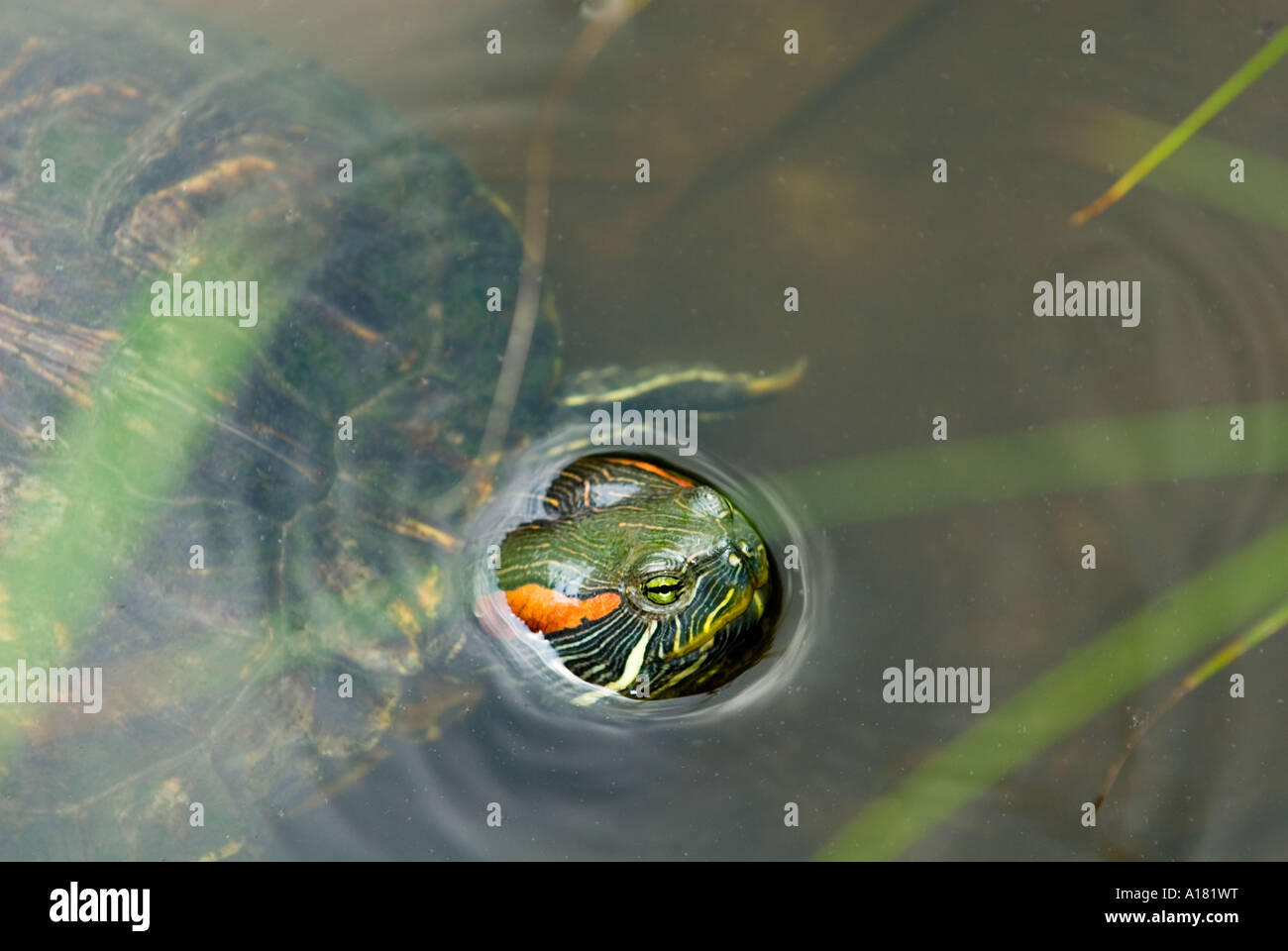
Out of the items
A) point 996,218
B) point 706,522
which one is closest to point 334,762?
point 706,522

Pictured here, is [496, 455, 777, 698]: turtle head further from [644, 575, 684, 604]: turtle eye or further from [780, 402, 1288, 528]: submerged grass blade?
[780, 402, 1288, 528]: submerged grass blade

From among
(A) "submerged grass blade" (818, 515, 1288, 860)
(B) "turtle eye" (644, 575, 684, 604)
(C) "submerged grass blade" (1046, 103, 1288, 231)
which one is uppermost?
(C) "submerged grass blade" (1046, 103, 1288, 231)

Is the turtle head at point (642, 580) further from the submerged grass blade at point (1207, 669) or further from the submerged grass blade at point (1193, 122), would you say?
the submerged grass blade at point (1193, 122)

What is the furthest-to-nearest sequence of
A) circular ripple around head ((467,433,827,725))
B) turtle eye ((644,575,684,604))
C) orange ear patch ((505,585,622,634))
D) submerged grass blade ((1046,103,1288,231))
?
submerged grass blade ((1046,103,1288,231)) < circular ripple around head ((467,433,827,725)) < orange ear patch ((505,585,622,634)) < turtle eye ((644,575,684,604))

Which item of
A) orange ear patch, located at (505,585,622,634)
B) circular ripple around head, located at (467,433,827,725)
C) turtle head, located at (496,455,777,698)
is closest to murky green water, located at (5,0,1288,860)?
circular ripple around head, located at (467,433,827,725)

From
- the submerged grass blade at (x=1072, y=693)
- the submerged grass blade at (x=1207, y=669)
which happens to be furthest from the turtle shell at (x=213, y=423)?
the submerged grass blade at (x=1207, y=669)

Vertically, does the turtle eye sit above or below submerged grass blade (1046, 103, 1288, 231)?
below

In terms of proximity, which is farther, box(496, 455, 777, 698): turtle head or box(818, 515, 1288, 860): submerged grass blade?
box(818, 515, 1288, 860): submerged grass blade
